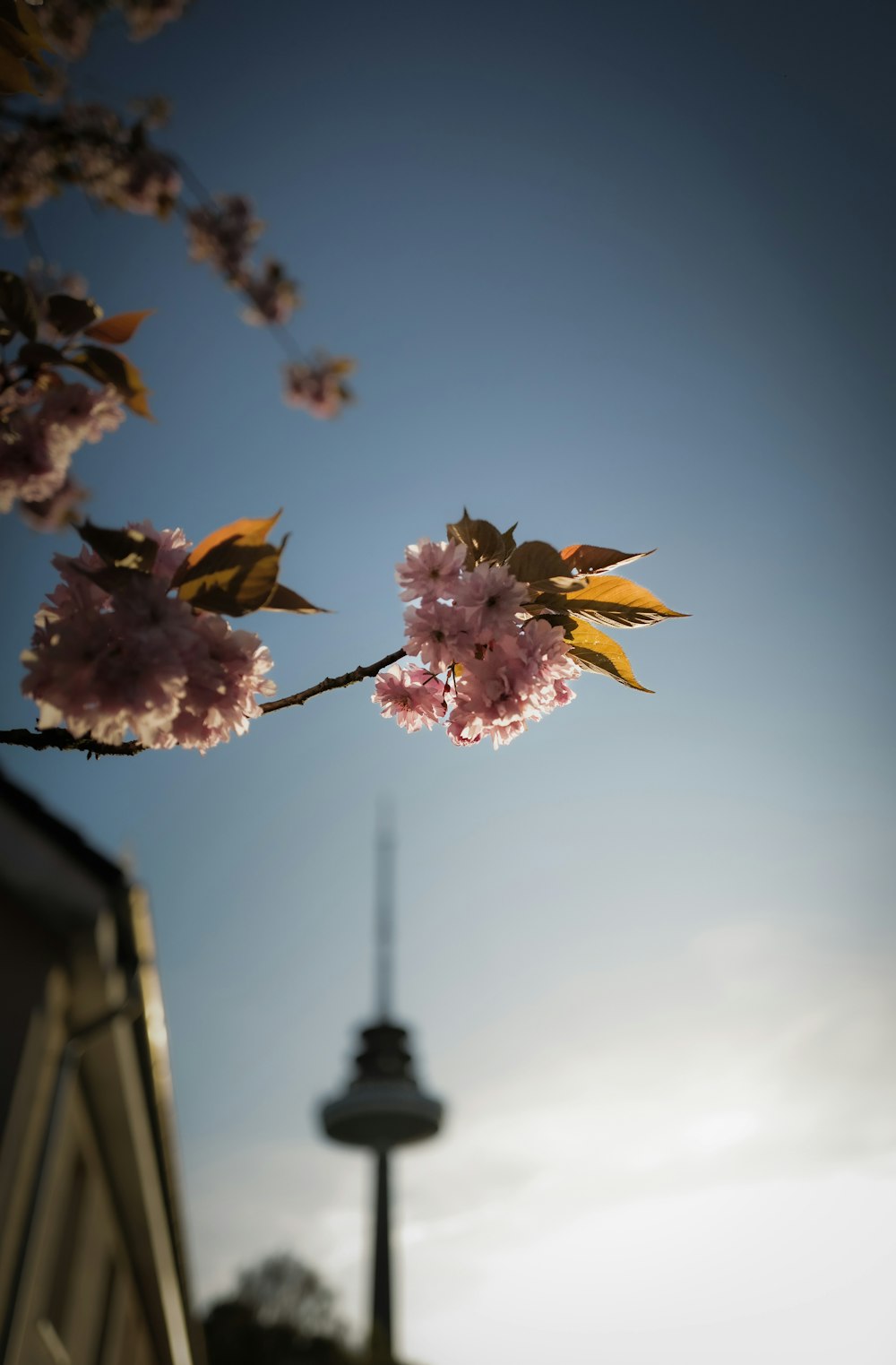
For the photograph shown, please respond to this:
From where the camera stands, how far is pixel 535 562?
4.36ft

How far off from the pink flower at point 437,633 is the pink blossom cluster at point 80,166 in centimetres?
265

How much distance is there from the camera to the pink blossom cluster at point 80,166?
3.35 m

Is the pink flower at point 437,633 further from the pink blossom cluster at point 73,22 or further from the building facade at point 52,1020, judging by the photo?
the pink blossom cluster at point 73,22

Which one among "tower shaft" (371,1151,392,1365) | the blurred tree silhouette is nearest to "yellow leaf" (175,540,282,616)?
the blurred tree silhouette

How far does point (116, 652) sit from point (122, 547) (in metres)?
0.14

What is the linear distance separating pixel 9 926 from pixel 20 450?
1337 mm

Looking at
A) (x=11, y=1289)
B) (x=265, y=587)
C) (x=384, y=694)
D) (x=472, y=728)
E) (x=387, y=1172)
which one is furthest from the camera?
(x=387, y=1172)

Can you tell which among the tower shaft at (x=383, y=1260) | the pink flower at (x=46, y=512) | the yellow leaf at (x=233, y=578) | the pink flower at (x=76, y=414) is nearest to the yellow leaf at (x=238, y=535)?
the yellow leaf at (x=233, y=578)

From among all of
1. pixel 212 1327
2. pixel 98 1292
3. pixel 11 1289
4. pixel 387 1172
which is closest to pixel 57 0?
pixel 11 1289

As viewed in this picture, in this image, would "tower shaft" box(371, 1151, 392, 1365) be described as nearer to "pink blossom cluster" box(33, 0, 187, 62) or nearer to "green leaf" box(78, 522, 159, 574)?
"pink blossom cluster" box(33, 0, 187, 62)

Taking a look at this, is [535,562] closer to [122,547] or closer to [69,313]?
[122,547]

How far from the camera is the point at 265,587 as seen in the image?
112cm

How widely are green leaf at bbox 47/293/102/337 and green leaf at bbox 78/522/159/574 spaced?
559 mm

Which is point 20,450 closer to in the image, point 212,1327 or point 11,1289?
point 11,1289
